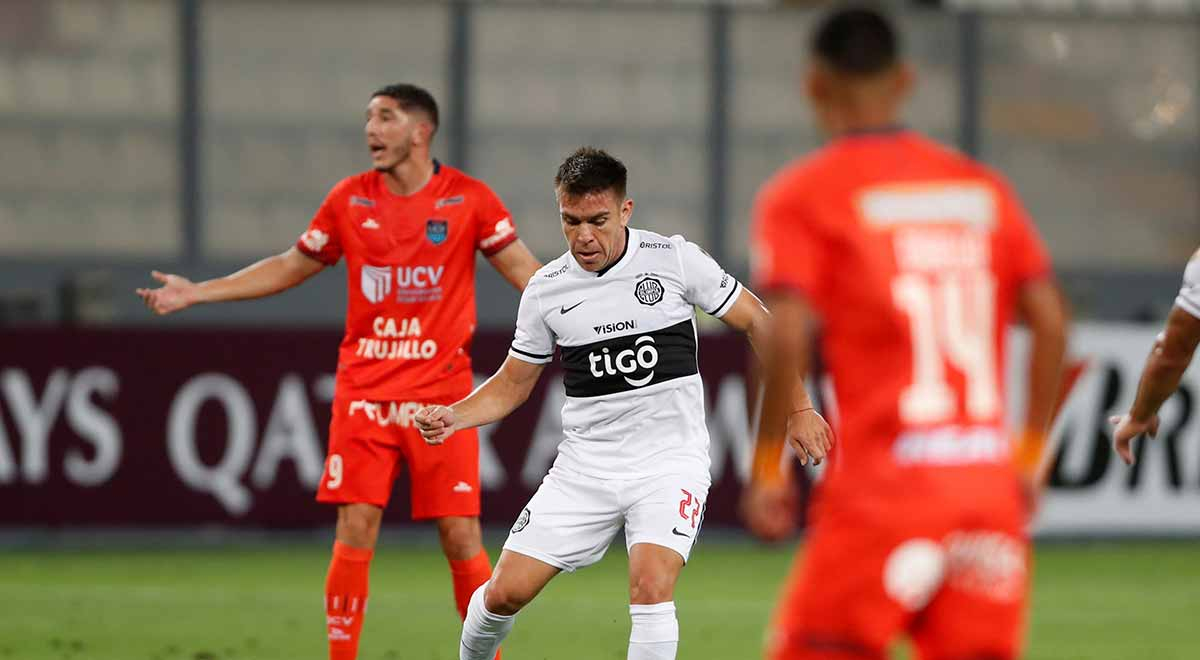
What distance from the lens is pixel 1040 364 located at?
14.2 ft

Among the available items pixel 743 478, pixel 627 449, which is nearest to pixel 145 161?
pixel 743 478

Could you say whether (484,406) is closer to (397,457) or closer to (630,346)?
(630,346)

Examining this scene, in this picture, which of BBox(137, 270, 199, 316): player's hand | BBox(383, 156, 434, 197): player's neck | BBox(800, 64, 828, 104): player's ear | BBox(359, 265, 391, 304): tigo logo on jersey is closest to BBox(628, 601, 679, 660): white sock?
BBox(359, 265, 391, 304): tigo logo on jersey

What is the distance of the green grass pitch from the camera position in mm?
9492

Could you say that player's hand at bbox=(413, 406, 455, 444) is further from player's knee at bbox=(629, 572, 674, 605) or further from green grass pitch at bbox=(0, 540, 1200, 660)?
green grass pitch at bbox=(0, 540, 1200, 660)

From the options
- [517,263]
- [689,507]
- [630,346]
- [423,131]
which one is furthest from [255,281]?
[689,507]

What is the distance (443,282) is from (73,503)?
6.51m

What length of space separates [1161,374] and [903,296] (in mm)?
2710

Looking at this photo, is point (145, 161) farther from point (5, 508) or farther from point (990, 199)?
point (990, 199)

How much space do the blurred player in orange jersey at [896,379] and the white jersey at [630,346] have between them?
9.06 ft

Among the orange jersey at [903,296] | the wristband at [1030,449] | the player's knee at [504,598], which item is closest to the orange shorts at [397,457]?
the player's knee at [504,598]

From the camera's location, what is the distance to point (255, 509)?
1384 cm

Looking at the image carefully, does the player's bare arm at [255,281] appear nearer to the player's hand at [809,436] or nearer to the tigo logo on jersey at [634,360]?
the tigo logo on jersey at [634,360]

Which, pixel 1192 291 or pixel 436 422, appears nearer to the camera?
pixel 1192 291
